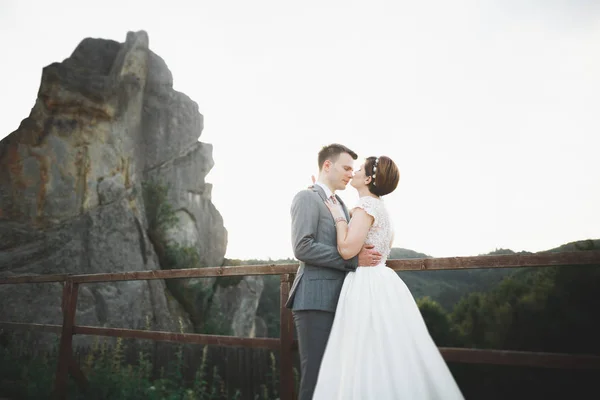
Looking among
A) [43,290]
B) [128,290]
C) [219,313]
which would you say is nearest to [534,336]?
[219,313]

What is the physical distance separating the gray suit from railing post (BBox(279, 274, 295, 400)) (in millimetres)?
265

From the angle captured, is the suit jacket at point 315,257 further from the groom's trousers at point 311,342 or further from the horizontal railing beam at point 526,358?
the horizontal railing beam at point 526,358

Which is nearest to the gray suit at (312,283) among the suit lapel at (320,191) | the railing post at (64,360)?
the suit lapel at (320,191)

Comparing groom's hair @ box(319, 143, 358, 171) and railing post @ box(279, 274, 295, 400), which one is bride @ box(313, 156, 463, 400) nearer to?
groom's hair @ box(319, 143, 358, 171)

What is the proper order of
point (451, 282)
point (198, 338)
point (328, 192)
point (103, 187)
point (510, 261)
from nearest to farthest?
point (510, 261), point (328, 192), point (198, 338), point (103, 187), point (451, 282)

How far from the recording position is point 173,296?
16.6m

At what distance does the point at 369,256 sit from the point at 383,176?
1.89 ft

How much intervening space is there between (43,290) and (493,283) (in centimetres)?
2442

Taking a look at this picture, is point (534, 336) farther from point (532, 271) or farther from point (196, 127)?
point (196, 127)

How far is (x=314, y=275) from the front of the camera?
8.65 ft

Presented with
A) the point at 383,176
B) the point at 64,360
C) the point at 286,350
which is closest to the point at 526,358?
the point at 383,176

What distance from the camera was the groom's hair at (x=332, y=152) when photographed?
9.94 feet

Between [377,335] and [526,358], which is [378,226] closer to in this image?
[377,335]

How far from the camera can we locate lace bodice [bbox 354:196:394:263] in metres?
2.74
